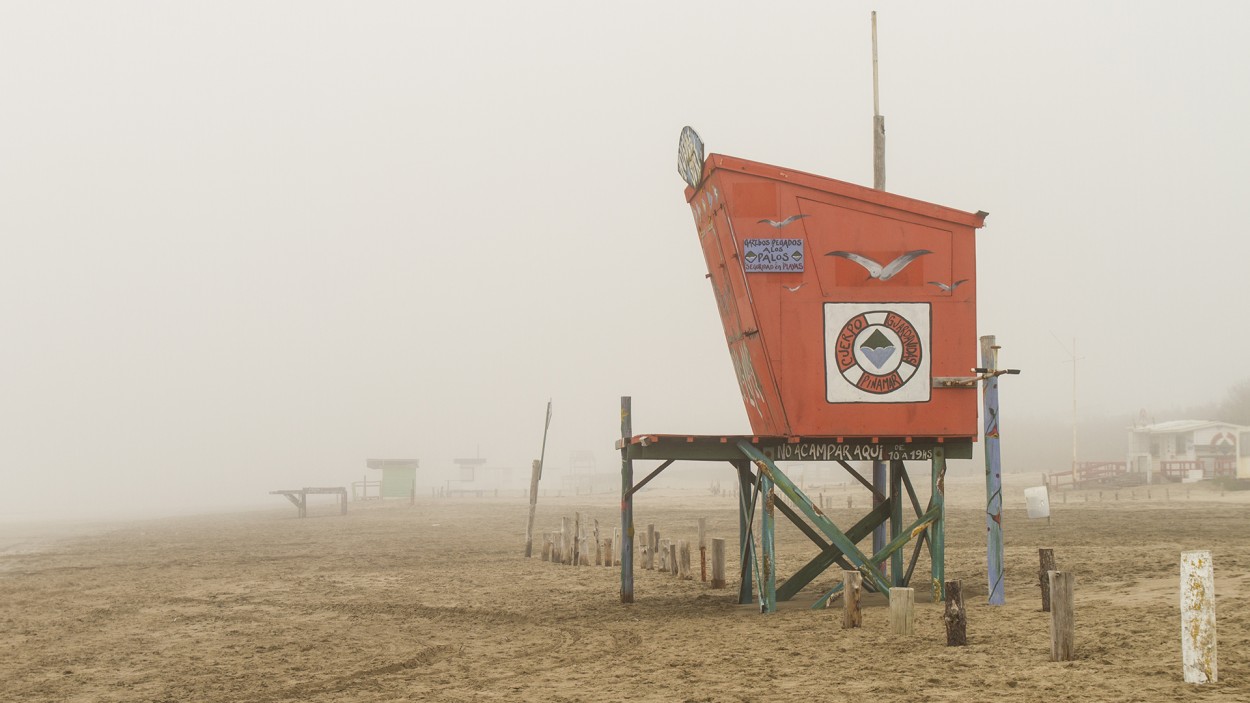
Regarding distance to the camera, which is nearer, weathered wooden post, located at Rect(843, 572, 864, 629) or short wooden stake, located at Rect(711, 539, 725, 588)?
weathered wooden post, located at Rect(843, 572, 864, 629)

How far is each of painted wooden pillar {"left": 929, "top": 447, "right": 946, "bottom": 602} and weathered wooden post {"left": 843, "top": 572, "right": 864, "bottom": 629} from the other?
2.26m

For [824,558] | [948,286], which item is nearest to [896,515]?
[824,558]

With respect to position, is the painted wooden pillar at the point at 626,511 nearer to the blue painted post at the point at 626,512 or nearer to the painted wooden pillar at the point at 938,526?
the blue painted post at the point at 626,512

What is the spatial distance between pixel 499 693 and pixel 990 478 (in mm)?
8013

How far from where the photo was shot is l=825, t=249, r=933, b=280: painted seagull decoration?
15.4 metres

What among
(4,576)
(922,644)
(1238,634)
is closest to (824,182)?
(922,644)

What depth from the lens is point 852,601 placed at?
13508 mm

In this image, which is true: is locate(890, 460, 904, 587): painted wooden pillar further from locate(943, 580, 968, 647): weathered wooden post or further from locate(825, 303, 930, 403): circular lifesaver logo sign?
locate(943, 580, 968, 647): weathered wooden post

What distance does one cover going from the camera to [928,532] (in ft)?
53.1

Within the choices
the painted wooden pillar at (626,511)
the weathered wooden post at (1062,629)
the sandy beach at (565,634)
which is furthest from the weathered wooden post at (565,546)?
the weathered wooden post at (1062,629)

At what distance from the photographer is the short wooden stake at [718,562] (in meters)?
19.4

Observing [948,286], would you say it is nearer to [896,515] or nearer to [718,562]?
[896,515]

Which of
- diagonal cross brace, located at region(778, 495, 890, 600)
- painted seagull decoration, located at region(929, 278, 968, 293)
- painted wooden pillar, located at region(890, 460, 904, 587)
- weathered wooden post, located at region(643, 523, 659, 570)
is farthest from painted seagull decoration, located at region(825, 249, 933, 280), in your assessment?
weathered wooden post, located at region(643, 523, 659, 570)

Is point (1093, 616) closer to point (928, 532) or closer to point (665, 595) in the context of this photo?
point (928, 532)
